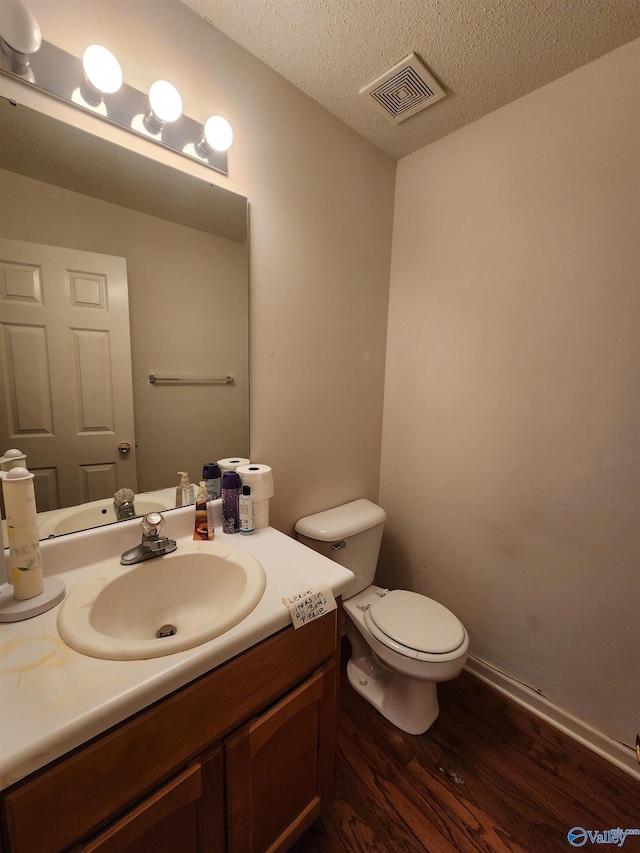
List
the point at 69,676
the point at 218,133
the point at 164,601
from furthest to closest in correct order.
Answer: the point at 218,133, the point at 164,601, the point at 69,676

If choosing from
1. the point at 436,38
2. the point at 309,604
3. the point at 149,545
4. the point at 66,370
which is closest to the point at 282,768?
A: the point at 309,604

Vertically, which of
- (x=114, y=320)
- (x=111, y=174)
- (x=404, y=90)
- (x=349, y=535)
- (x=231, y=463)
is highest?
(x=404, y=90)

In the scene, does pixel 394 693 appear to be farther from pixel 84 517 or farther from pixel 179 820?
pixel 84 517

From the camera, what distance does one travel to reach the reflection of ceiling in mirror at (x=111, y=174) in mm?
797

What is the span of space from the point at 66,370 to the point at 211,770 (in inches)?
37.8

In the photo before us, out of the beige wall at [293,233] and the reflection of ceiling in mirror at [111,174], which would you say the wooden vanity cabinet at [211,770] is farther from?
the reflection of ceiling in mirror at [111,174]

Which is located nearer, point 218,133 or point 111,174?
point 111,174

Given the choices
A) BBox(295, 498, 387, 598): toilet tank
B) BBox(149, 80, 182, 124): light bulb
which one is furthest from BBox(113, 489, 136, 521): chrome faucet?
BBox(149, 80, 182, 124): light bulb

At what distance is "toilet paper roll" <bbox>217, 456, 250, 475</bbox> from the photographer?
1.20m

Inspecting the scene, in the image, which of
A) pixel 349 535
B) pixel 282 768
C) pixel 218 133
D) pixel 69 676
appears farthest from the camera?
pixel 349 535

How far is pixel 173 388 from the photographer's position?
1.09 metres

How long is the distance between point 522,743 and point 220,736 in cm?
125

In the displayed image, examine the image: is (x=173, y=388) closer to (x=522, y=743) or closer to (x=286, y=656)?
(x=286, y=656)

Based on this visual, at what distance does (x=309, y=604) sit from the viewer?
0.80 m
